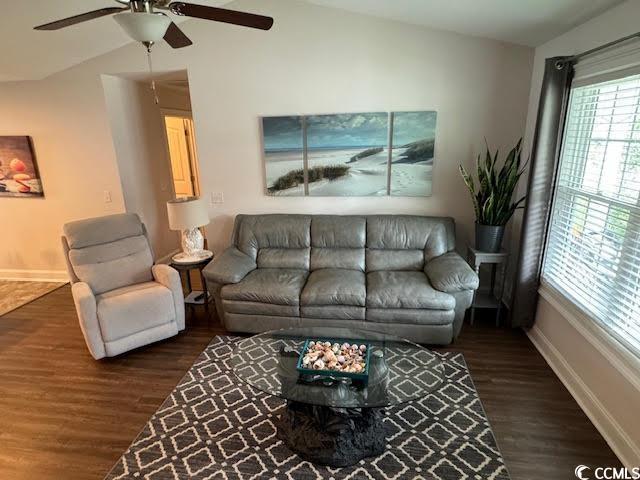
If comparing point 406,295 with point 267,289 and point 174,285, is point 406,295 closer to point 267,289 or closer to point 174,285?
point 267,289

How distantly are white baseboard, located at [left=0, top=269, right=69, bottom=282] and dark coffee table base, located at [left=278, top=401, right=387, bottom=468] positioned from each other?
13.2ft

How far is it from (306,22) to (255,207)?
1.92 metres

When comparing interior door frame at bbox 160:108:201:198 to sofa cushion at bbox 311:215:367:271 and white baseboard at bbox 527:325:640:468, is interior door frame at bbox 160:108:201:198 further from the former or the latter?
white baseboard at bbox 527:325:640:468

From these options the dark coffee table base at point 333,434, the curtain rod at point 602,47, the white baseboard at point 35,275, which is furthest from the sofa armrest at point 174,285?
the curtain rod at point 602,47

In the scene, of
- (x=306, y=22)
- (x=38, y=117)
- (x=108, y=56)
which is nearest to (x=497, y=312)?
(x=306, y=22)

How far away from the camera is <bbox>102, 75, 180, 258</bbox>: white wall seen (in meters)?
4.11

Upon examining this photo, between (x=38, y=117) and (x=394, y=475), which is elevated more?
(x=38, y=117)

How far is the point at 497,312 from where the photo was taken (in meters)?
3.29

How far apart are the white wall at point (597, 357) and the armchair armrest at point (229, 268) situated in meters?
2.56

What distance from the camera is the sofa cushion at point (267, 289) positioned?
3.04 m

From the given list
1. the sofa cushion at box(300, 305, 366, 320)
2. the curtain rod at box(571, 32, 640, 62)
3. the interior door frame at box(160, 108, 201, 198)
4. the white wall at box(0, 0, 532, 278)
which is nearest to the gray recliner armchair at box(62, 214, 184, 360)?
the white wall at box(0, 0, 532, 278)

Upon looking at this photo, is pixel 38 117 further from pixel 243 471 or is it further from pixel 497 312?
pixel 497 312

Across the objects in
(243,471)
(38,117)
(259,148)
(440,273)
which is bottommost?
(243,471)

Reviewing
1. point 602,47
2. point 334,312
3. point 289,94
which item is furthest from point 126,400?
point 602,47
